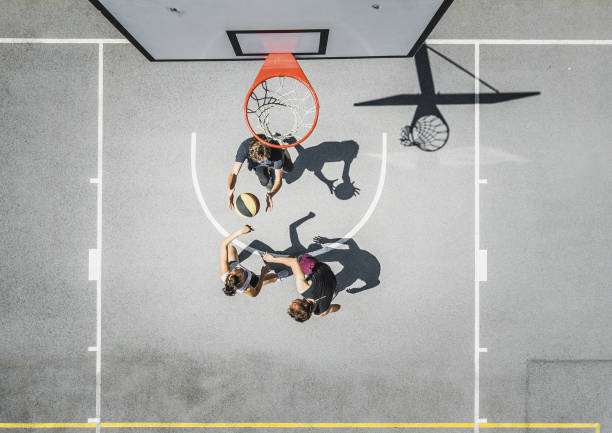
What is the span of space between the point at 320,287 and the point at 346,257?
1.04 metres

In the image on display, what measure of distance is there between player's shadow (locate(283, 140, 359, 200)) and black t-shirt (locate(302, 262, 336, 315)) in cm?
136

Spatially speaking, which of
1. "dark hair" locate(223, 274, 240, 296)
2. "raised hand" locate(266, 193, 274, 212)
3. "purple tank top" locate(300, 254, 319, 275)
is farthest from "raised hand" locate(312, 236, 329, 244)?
"dark hair" locate(223, 274, 240, 296)

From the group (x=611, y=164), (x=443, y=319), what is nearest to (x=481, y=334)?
(x=443, y=319)

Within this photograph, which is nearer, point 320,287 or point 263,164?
point 320,287

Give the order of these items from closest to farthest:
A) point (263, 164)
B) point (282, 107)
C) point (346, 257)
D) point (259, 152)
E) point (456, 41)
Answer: point (259, 152)
point (263, 164)
point (282, 107)
point (456, 41)
point (346, 257)

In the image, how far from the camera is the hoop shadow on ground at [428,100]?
634 centimetres

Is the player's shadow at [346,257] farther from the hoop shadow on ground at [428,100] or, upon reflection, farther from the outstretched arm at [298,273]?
the hoop shadow on ground at [428,100]

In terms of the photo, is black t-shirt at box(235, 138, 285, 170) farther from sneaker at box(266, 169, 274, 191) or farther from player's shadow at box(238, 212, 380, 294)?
player's shadow at box(238, 212, 380, 294)

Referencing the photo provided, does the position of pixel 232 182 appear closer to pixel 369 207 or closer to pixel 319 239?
pixel 319 239

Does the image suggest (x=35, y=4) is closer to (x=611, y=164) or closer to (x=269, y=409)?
(x=269, y=409)

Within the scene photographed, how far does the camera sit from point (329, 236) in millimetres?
6406

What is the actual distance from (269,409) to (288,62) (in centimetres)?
556

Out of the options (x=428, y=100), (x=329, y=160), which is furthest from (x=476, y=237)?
(x=329, y=160)

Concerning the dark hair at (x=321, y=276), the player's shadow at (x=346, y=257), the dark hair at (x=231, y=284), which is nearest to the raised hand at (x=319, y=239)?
the player's shadow at (x=346, y=257)
